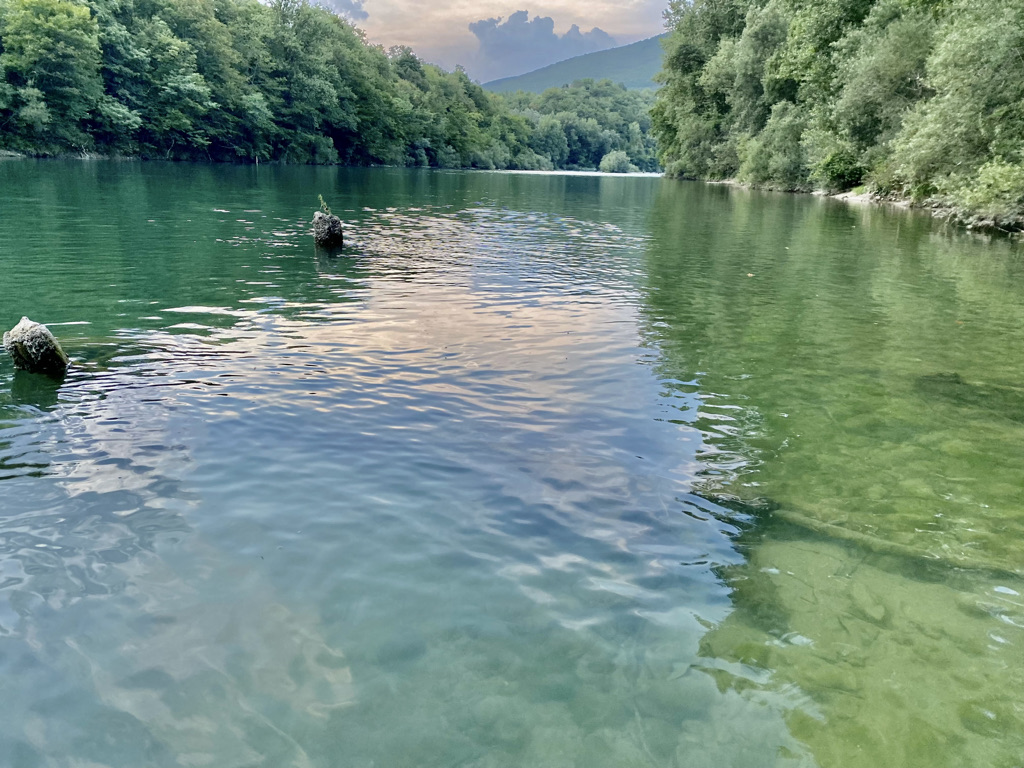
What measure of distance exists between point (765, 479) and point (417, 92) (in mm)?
139879

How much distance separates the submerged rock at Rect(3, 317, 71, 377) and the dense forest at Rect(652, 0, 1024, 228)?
92.0 ft

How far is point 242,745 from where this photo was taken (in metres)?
3.80

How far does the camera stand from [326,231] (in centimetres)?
2139

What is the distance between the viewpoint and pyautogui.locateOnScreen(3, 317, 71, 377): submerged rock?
921 centimetres

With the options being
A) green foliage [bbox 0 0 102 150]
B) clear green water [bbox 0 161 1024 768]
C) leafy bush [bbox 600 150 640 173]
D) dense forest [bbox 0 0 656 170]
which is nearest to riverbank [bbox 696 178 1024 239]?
clear green water [bbox 0 161 1024 768]

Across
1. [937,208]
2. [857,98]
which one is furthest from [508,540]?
[857,98]

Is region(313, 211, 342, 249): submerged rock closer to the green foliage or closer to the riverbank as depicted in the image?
the riverbank

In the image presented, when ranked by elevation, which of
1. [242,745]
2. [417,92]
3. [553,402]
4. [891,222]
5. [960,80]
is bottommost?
[242,745]

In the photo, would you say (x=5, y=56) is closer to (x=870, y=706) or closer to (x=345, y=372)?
(x=345, y=372)

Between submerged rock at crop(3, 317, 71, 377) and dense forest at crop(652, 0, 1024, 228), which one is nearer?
submerged rock at crop(3, 317, 71, 377)

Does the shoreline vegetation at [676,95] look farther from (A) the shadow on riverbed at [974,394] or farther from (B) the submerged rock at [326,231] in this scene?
(B) the submerged rock at [326,231]

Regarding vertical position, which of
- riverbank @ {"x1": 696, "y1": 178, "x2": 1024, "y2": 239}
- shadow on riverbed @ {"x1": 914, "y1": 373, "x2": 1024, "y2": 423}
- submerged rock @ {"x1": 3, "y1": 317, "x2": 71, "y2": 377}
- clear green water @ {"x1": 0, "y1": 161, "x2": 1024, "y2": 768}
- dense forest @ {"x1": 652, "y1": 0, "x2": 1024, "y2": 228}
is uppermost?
dense forest @ {"x1": 652, "y1": 0, "x2": 1024, "y2": 228}

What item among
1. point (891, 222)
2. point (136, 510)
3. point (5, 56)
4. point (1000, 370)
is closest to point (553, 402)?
point (136, 510)

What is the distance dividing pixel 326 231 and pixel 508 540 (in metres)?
17.6
